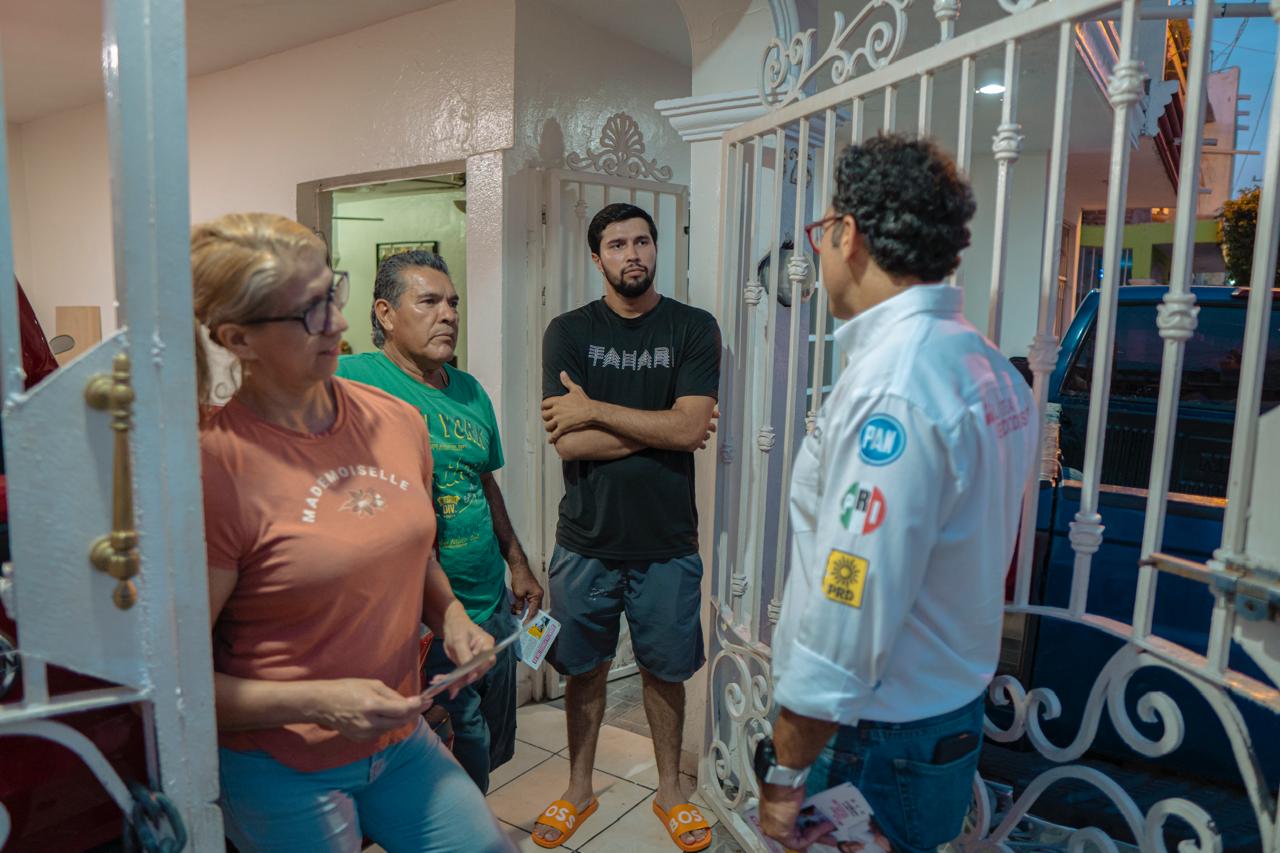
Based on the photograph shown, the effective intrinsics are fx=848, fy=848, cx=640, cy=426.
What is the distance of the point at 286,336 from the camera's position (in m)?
1.29

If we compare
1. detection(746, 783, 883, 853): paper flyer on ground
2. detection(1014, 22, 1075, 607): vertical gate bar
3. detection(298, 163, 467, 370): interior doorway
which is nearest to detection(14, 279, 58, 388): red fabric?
detection(746, 783, 883, 853): paper flyer on ground

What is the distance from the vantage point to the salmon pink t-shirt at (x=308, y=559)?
4.07 ft

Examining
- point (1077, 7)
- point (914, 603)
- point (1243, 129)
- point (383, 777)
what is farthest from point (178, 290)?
point (1243, 129)

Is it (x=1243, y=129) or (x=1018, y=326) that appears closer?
(x=1018, y=326)

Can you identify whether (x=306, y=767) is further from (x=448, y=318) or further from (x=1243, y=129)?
(x=1243, y=129)

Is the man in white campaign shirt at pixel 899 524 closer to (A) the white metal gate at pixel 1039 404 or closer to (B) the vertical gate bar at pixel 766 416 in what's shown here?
(A) the white metal gate at pixel 1039 404

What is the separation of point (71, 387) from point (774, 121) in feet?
6.18

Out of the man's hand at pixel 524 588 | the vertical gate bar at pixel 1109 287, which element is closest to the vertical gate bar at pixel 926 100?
the vertical gate bar at pixel 1109 287

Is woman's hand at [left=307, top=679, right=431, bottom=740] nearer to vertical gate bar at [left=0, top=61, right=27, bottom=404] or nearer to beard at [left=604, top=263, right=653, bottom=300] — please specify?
vertical gate bar at [left=0, top=61, right=27, bottom=404]

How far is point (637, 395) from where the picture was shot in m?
2.63

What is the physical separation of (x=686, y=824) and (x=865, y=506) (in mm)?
1874

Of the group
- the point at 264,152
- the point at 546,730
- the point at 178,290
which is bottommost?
the point at 546,730

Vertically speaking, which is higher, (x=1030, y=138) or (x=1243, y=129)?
(x=1243, y=129)

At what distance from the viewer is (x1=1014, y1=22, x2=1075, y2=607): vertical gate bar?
1.49 m
